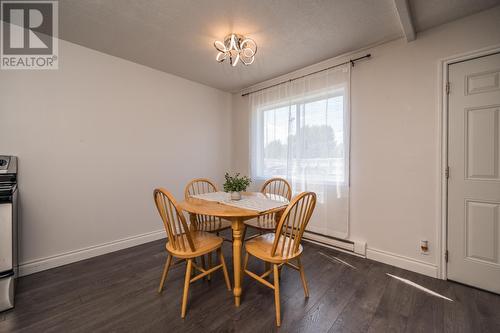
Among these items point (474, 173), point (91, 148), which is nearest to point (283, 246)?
point (474, 173)

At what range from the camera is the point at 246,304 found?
1674mm

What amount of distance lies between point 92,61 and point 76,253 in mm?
2282

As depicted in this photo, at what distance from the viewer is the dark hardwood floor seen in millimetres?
1464

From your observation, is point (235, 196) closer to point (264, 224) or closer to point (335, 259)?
point (264, 224)

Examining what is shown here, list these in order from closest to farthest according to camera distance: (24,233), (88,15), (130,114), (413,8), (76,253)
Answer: (413,8) < (88,15) < (24,233) < (76,253) < (130,114)

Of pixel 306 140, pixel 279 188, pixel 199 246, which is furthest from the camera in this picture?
pixel 306 140

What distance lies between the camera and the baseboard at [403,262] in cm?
208

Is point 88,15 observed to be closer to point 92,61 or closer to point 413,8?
point 92,61

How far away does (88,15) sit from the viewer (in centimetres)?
196

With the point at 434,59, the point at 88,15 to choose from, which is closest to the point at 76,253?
the point at 88,15

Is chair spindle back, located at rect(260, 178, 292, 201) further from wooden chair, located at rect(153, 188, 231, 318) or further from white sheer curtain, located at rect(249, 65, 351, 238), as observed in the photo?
wooden chair, located at rect(153, 188, 231, 318)

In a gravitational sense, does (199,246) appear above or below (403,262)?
above

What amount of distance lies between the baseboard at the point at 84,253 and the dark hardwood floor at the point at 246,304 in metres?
0.08

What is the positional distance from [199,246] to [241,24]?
2112 mm
